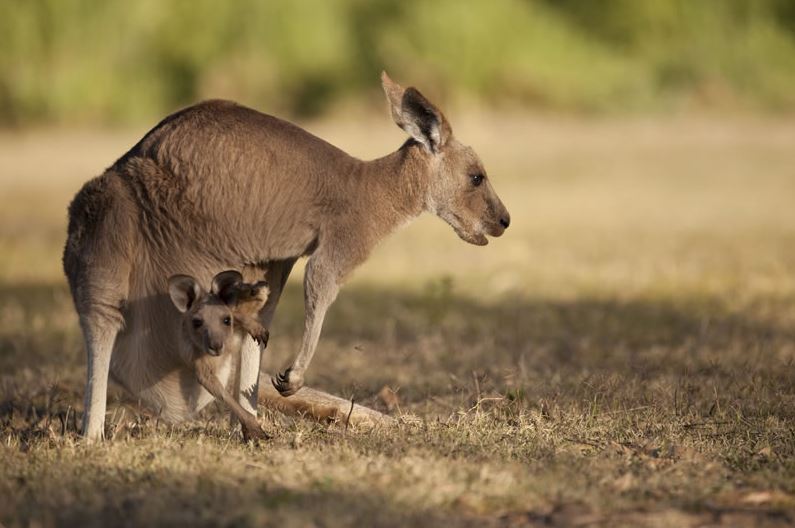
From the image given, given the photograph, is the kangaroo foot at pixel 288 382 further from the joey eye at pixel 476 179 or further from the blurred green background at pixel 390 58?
the blurred green background at pixel 390 58

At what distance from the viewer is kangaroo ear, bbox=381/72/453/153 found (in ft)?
14.9

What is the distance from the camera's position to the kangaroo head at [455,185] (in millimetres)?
4609

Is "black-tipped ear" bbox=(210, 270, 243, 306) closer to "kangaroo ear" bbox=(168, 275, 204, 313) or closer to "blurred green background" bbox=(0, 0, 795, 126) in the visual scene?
"kangaroo ear" bbox=(168, 275, 204, 313)

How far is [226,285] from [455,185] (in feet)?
3.11

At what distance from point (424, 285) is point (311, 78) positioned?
11728 mm

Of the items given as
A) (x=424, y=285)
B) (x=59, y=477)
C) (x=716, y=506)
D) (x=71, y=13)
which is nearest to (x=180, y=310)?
(x=59, y=477)

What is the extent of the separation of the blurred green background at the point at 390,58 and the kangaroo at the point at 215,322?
15356mm

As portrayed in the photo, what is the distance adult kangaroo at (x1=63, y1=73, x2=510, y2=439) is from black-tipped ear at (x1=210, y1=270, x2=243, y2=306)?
156 millimetres

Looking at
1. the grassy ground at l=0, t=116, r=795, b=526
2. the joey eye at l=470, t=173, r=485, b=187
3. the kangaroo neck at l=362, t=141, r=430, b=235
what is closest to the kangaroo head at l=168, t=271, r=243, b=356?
the grassy ground at l=0, t=116, r=795, b=526

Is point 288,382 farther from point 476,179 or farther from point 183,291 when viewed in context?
point 476,179

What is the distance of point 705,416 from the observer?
4.72m


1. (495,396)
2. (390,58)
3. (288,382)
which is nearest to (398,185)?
(288,382)

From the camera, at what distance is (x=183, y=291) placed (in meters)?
4.39

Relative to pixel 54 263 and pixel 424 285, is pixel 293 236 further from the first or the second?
pixel 54 263
